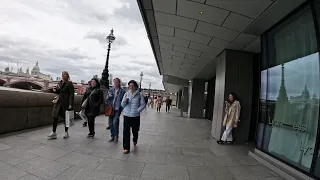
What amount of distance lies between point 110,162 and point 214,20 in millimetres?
4163

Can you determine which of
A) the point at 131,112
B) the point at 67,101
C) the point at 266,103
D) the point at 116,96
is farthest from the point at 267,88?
the point at 67,101

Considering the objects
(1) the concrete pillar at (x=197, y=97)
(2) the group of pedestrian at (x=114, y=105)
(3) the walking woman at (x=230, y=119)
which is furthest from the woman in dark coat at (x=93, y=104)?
(1) the concrete pillar at (x=197, y=97)

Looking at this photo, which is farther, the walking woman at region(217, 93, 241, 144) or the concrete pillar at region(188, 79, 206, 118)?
the concrete pillar at region(188, 79, 206, 118)

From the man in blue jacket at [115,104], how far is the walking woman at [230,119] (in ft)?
11.1

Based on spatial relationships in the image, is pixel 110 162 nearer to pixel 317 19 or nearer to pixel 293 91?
pixel 293 91

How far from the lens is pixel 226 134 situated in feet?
21.3

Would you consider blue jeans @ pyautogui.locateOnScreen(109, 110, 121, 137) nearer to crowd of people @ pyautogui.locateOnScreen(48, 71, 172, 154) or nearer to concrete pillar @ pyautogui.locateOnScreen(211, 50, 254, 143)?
crowd of people @ pyautogui.locateOnScreen(48, 71, 172, 154)

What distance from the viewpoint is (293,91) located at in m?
4.04

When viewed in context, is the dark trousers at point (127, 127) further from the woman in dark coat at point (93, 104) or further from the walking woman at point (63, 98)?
the walking woman at point (63, 98)

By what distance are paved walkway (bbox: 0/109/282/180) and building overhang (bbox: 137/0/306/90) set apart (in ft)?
11.0

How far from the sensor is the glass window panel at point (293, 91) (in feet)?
11.4

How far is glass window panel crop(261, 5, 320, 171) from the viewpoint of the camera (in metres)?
3.47

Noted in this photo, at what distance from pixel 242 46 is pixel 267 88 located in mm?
2285

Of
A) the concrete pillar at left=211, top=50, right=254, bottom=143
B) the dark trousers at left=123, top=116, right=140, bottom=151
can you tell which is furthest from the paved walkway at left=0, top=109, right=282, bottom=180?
the concrete pillar at left=211, top=50, right=254, bottom=143
